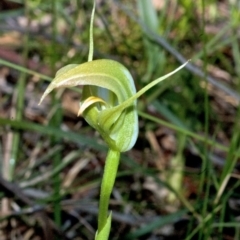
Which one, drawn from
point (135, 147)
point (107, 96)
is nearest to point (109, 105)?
point (107, 96)

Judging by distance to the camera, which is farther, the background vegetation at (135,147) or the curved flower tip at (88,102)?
the background vegetation at (135,147)

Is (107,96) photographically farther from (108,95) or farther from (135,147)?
(135,147)

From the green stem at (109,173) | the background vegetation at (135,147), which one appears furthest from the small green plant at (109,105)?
the background vegetation at (135,147)

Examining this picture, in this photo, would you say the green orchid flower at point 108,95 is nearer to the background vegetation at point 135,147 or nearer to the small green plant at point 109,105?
the small green plant at point 109,105

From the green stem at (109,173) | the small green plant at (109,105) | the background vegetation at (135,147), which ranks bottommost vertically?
the background vegetation at (135,147)

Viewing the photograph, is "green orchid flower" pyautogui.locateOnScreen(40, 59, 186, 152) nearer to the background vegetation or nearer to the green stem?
the green stem

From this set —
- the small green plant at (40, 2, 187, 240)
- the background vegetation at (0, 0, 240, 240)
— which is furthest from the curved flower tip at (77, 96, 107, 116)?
the background vegetation at (0, 0, 240, 240)
